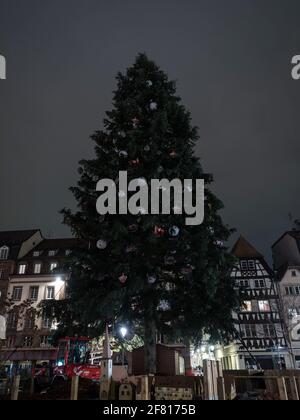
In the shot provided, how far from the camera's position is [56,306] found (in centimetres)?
1407

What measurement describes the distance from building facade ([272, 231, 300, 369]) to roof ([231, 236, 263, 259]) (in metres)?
4.16

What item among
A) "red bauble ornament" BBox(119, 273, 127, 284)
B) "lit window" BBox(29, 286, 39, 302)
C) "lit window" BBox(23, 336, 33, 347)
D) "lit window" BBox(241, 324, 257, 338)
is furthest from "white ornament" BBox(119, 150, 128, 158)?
"lit window" BBox(241, 324, 257, 338)

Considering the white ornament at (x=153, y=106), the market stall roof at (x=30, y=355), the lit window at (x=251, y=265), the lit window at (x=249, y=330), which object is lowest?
the market stall roof at (x=30, y=355)

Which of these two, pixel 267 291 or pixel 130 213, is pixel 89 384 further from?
pixel 267 291

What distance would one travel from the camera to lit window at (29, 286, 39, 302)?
40.3 metres

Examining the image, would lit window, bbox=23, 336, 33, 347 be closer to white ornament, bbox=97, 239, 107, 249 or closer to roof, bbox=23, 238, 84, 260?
roof, bbox=23, 238, 84, 260

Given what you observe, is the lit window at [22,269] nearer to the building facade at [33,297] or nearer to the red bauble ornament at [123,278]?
the building facade at [33,297]

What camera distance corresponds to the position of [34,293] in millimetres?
40625

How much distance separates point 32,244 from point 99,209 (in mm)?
36986

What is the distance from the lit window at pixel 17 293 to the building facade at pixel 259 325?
26.2m

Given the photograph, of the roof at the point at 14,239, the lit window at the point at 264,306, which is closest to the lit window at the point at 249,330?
the lit window at the point at 264,306

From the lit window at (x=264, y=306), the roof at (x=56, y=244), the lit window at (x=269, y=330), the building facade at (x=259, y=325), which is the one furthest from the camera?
the roof at (x=56, y=244)

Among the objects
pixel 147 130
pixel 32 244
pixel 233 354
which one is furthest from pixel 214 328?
pixel 32 244

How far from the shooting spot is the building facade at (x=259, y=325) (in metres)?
38.9
